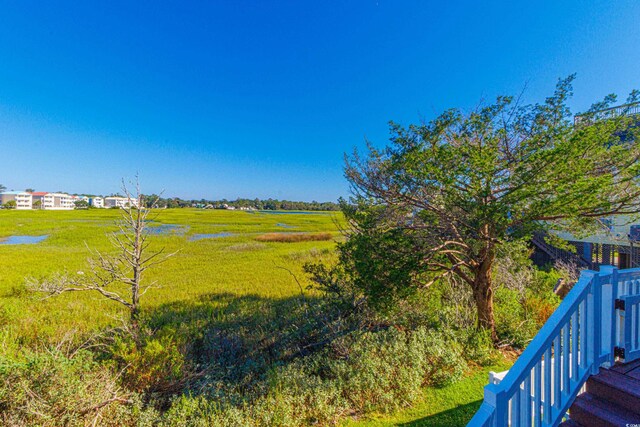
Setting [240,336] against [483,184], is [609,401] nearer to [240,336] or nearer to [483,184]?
[483,184]

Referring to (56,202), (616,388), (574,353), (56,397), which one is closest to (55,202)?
(56,202)

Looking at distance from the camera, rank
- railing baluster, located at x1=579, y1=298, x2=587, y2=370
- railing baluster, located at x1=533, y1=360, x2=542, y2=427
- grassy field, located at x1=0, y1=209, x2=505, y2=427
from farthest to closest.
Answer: grassy field, located at x1=0, y1=209, x2=505, y2=427, railing baluster, located at x1=579, y1=298, x2=587, y2=370, railing baluster, located at x1=533, y1=360, x2=542, y2=427

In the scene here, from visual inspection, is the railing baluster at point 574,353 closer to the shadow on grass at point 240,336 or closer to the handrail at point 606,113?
the handrail at point 606,113

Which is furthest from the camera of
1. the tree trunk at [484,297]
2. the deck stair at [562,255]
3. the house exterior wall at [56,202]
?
the house exterior wall at [56,202]

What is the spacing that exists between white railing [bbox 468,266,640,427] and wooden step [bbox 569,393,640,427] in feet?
0.26

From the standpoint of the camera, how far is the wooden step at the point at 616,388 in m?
1.88

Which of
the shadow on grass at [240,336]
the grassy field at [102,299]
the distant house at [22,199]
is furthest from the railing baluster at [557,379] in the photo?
the distant house at [22,199]

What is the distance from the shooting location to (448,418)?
→ 339 cm

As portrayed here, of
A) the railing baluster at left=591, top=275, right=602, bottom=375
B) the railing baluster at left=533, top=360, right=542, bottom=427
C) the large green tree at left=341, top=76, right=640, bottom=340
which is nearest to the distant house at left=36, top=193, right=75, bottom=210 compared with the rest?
the large green tree at left=341, top=76, right=640, bottom=340

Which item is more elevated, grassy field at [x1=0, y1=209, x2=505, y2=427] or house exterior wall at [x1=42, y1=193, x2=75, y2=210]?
house exterior wall at [x1=42, y1=193, x2=75, y2=210]

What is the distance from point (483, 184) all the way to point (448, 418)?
3158 mm

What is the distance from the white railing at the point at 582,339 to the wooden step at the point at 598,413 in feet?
0.26

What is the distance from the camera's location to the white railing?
185cm

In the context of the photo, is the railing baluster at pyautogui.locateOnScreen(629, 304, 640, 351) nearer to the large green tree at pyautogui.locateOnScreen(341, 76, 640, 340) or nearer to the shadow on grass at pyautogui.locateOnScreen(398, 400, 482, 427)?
the large green tree at pyautogui.locateOnScreen(341, 76, 640, 340)
